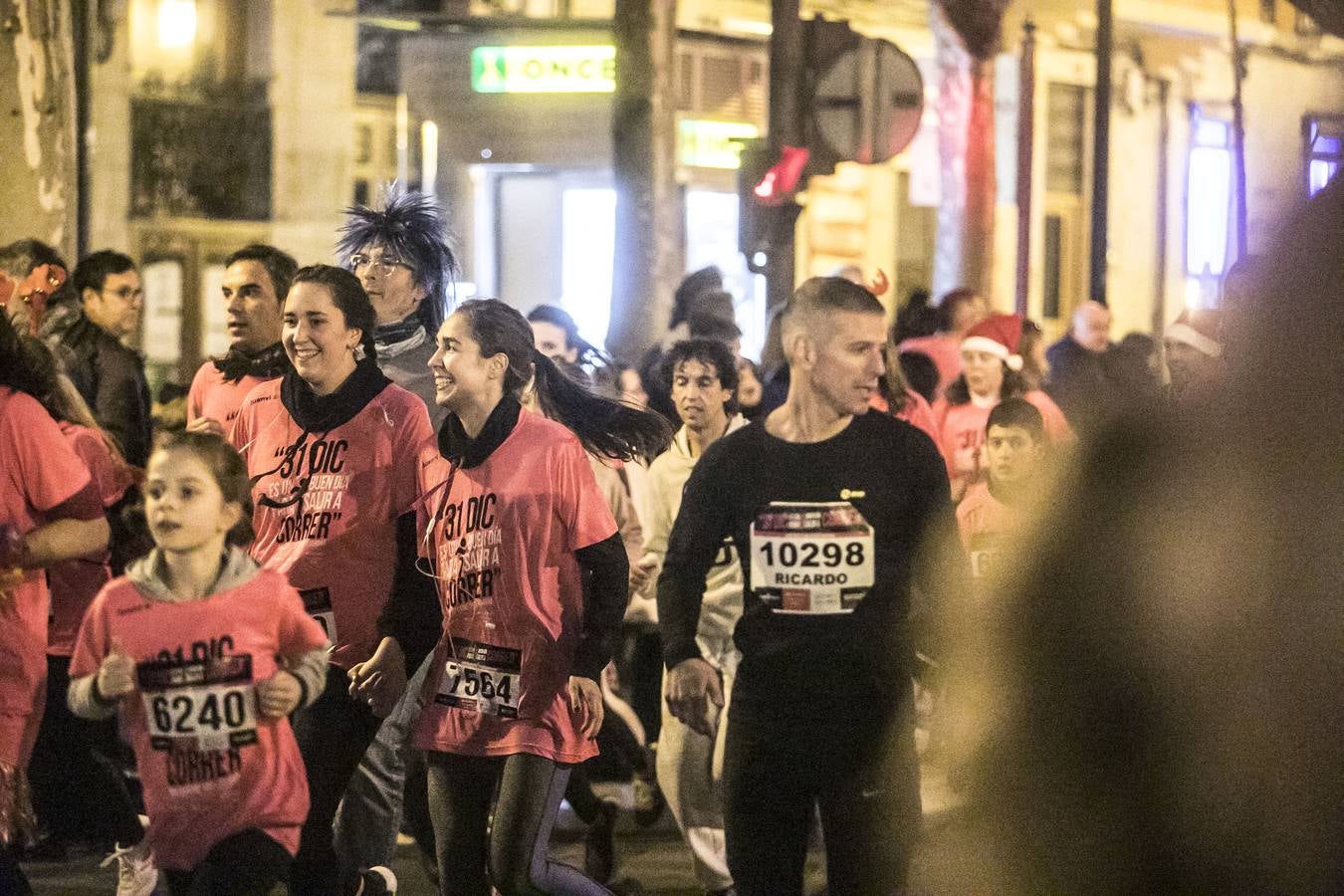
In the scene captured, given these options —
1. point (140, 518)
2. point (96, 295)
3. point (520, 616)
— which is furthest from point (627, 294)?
point (520, 616)

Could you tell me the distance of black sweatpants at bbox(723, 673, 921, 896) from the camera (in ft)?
16.6

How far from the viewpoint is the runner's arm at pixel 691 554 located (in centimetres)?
531

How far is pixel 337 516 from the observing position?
5.71 metres

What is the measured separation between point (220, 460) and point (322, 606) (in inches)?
35.9

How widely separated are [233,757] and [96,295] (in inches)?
183

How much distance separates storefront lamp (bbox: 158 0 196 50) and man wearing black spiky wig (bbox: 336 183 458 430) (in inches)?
672

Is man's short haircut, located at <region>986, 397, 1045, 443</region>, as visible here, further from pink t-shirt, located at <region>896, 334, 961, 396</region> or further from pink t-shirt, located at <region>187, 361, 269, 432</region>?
pink t-shirt, located at <region>187, 361, 269, 432</region>

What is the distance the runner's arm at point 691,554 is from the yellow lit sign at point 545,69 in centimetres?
1769

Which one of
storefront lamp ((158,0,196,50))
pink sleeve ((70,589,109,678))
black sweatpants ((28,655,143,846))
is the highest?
storefront lamp ((158,0,196,50))

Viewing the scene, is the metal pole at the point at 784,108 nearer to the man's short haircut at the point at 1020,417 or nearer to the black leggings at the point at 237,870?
the man's short haircut at the point at 1020,417

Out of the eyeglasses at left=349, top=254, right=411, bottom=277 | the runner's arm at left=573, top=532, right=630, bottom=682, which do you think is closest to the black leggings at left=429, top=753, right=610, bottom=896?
the runner's arm at left=573, top=532, right=630, bottom=682

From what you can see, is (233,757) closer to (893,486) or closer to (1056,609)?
(893,486)

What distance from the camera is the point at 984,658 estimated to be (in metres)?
1.15

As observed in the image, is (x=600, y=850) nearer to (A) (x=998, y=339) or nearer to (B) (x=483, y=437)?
(B) (x=483, y=437)
